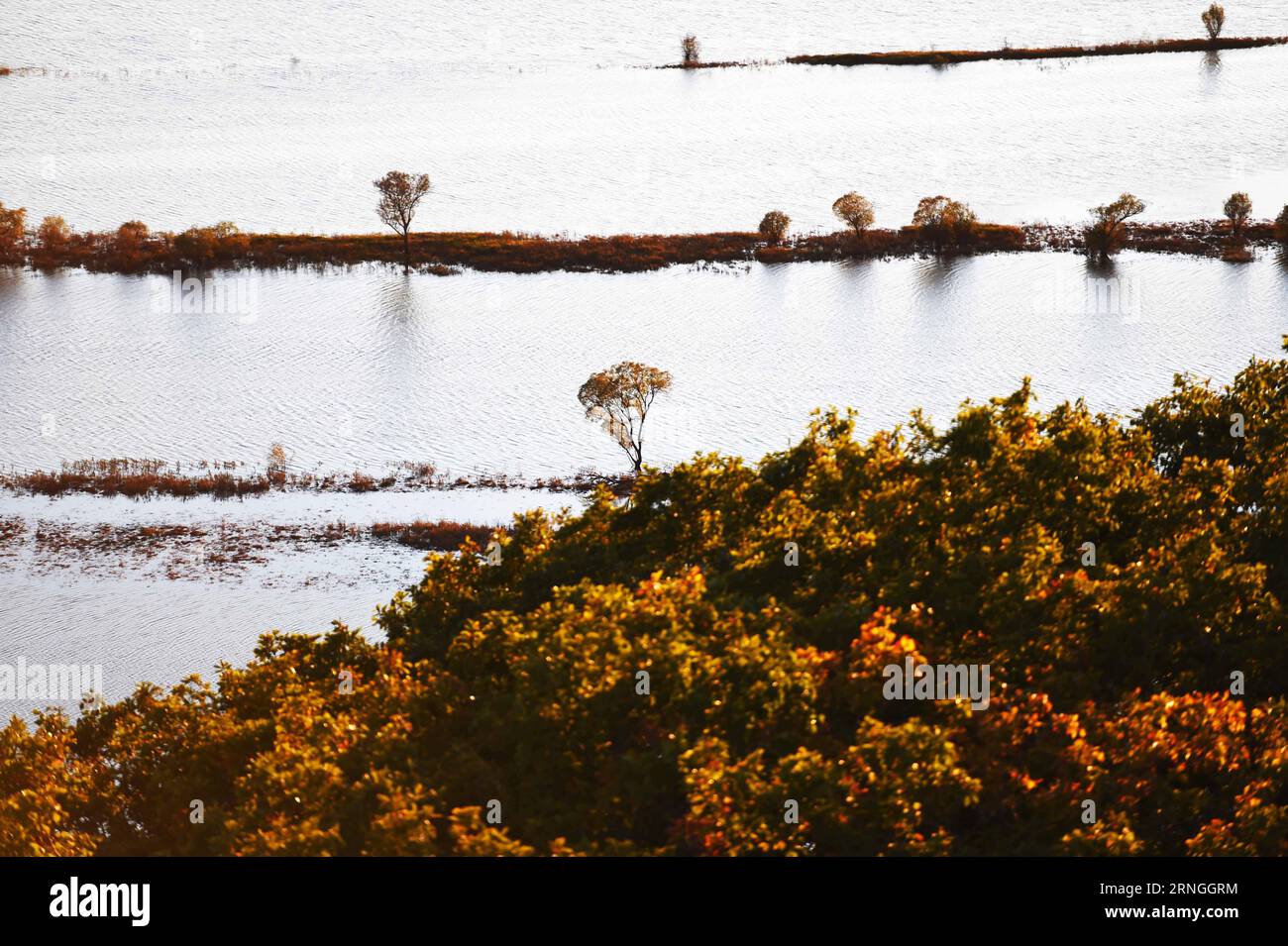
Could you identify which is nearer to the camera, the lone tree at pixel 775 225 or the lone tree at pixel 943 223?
the lone tree at pixel 943 223

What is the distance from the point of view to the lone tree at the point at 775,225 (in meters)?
113

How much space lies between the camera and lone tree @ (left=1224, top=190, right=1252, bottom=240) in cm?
10938

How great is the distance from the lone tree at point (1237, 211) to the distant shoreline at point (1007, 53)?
6938cm

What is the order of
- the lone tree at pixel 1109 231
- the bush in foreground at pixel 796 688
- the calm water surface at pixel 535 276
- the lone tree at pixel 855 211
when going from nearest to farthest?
the bush in foreground at pixel 796 688 < the calm water surface at pixel 535 276 < the lone tree at pixel 1109 231 < the lone tree at pixel 855 211

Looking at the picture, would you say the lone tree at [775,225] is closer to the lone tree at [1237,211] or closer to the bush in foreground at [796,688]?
the lone tree at [1237,211]

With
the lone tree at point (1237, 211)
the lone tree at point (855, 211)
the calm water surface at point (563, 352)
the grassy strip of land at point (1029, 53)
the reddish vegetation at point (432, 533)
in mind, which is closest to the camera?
the reddish vegetation at point (432, 533)

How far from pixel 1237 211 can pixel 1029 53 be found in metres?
71.3

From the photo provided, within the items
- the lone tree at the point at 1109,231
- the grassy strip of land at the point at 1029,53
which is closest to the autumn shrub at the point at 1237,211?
the lone tree at the point at 1109,231

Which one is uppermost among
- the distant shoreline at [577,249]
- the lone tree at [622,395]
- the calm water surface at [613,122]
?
the calm water surface at [613,122]

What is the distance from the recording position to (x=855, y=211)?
11256 cm

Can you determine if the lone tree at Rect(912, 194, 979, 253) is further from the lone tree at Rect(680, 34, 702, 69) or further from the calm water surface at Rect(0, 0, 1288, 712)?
the lone tree at Rect(680, 34, 702, 69)

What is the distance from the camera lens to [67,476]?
7325cm

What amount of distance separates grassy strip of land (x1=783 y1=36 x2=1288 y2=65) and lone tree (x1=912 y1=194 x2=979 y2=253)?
6945 centimetres
